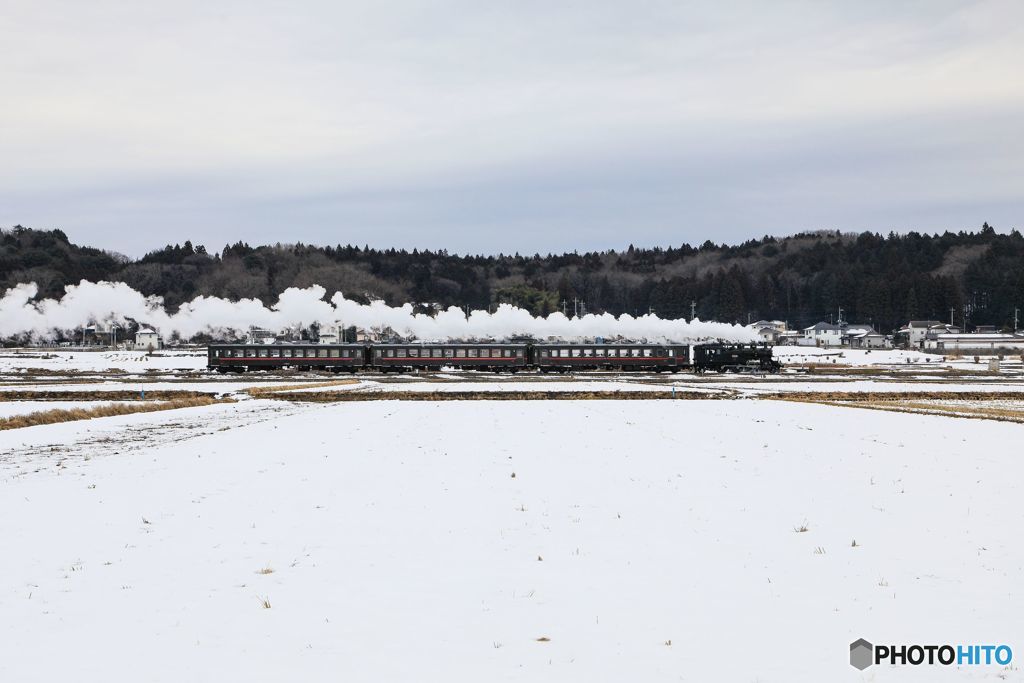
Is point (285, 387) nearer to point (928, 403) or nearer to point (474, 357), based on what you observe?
point (474, 357)

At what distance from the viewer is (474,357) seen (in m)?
100

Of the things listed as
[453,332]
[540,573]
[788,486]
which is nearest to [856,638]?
[540,573]

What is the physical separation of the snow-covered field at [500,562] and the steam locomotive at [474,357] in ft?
239

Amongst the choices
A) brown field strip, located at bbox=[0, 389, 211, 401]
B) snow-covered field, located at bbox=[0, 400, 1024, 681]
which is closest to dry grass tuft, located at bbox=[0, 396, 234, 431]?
brown field strip, located at bbox=[0, 389, 211, 401]

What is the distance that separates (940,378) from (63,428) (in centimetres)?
7293

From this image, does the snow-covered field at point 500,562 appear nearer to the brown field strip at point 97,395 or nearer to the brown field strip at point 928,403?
the brown field strip at point 928,403

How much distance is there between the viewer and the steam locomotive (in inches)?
3922

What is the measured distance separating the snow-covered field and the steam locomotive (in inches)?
2863

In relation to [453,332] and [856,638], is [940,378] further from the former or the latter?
[856,638]

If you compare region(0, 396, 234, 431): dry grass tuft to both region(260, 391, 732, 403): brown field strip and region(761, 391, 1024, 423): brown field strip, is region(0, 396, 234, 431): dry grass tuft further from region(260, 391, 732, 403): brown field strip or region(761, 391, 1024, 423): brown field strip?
region(761, 391, 1024, 423): brown field strip

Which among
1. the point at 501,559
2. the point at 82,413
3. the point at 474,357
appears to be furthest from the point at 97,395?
the point at 501,559

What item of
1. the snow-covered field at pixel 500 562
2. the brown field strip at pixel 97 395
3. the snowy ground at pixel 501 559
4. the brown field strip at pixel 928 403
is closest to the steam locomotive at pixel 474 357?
the brown field strip at pixel 97 395

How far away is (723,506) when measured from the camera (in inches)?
695

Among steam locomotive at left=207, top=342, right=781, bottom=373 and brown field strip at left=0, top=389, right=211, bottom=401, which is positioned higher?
steam locomotive at left=207, top=342, right=781, bottom=373
